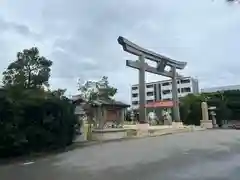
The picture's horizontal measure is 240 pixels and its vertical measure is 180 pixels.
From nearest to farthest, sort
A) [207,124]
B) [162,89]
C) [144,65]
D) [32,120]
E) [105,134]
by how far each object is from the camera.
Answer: [32,120], [105,134], [144,65], [207,124], [162,89]

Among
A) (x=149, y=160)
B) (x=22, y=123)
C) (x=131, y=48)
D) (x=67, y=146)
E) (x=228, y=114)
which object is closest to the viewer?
(x=149, y=160)

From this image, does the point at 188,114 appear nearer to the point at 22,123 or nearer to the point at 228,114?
Result: the point at 228,114

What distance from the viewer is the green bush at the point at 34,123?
15.1m

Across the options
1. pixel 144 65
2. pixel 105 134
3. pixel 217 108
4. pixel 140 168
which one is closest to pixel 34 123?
Result: pixel 105 134

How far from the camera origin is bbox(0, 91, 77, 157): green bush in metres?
15.1

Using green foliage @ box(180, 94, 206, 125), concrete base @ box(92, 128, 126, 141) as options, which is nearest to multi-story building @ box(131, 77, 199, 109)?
green foliage @ box(180, 94, 206, 125)

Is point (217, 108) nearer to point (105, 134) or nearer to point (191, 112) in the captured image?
point (191, 112)

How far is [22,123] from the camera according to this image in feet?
52.1

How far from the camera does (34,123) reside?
54.5 feet

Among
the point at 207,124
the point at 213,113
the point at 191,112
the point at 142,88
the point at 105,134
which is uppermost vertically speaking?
the point at 142,88

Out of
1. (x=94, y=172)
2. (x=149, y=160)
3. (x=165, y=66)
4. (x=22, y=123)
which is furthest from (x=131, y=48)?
(x=94, y=172)

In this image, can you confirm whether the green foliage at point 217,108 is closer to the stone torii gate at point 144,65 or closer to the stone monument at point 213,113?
the stone monument at point 213,113

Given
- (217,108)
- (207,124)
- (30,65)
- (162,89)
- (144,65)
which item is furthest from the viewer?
(162,89)

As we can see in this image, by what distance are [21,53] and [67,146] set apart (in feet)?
49.1
